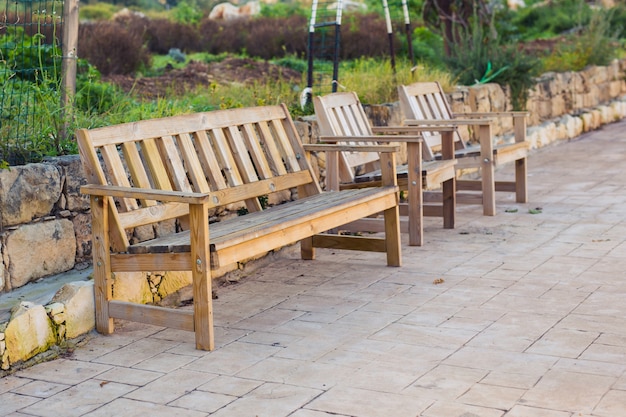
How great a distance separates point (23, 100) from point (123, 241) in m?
1.68

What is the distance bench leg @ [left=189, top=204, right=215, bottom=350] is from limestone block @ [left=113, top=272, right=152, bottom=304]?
53 cm

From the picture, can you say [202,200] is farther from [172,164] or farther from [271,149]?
[271,149]

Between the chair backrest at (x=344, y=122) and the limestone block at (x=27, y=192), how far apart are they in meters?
1.80

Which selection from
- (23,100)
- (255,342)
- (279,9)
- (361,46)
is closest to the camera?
(255,342)

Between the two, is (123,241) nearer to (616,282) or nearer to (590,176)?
(616,282)

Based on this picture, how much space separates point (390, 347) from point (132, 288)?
1.27 metres

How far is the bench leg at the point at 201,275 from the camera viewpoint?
3.76 m

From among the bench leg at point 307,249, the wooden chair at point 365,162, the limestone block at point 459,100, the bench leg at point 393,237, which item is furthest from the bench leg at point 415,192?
the limestone block at point 459,100

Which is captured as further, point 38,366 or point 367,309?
point 367,309

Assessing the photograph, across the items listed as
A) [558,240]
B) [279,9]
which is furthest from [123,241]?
[279,9]

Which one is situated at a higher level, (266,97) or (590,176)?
(266,97)

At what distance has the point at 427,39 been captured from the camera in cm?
1556

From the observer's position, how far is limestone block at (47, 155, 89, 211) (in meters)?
4.42

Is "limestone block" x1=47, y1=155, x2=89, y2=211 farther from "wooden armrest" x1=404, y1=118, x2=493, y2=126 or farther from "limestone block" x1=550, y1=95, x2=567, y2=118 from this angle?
"limestone block" x1=550, y1=95, x2=567, y2=118
